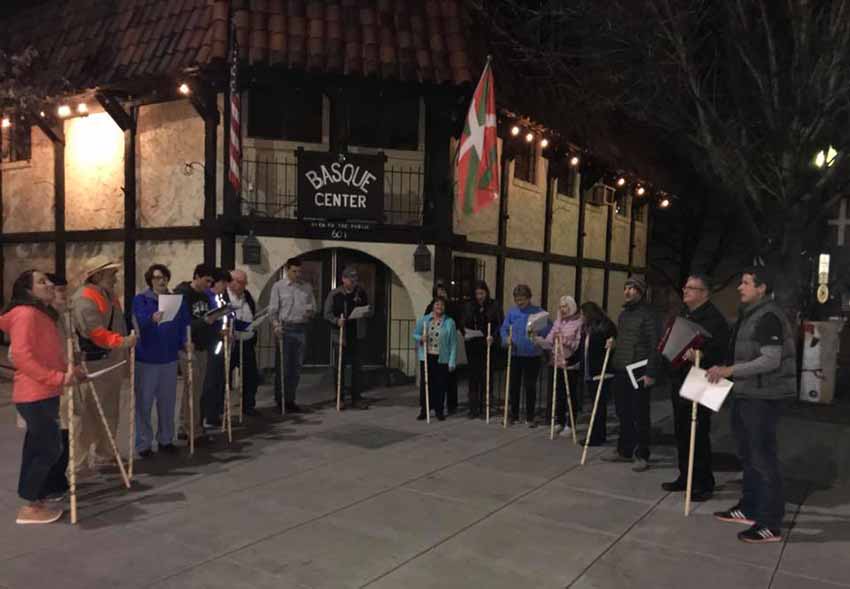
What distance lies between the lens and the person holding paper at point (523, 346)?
331 inches

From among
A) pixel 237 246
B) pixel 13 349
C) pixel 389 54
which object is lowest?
pixel 13 349

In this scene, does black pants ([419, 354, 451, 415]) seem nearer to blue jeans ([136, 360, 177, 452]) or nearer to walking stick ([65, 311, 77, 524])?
blue jeans ([136, 360, 177, 452])

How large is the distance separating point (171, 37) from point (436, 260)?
18.9ft

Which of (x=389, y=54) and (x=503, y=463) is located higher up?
(x=389, y=54)

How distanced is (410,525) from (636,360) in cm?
302

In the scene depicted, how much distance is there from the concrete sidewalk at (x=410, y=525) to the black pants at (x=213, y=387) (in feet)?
2.12

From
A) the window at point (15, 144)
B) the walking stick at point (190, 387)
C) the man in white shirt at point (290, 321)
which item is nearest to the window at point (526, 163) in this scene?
the man in white shirt at point (290, 321)

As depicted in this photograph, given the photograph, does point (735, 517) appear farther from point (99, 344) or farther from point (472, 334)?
point (99, 344)

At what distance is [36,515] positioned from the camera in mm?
4914

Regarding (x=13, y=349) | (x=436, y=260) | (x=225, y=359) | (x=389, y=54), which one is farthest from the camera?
(x=436, y=260)

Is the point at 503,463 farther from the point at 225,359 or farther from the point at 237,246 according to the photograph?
the point at 237,246

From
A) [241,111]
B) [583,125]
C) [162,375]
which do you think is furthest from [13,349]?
[583,125]

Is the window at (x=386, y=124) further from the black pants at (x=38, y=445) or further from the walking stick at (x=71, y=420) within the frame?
the black pants at (x=38, y=445)

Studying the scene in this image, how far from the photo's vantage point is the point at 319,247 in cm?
1127
